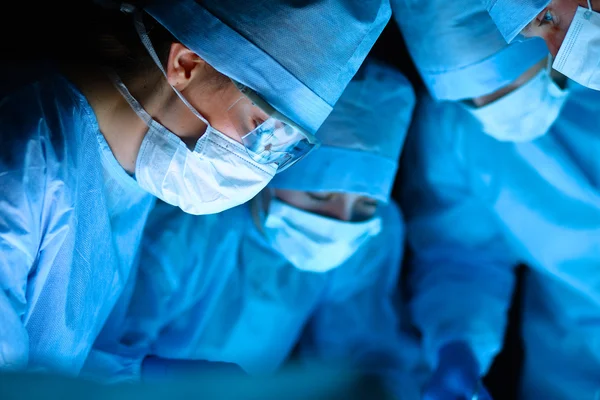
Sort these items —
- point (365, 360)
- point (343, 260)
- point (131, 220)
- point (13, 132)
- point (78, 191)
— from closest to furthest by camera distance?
point (13, 132), point (78, 191), point (131, 220), point (343, 260), point (365, 360)

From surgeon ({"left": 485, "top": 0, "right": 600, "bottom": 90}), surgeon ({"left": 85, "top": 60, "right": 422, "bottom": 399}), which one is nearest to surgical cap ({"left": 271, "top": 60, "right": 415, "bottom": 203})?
surgeon ({"left": 85, "top": 60, "right": 422, "bottom": 399})

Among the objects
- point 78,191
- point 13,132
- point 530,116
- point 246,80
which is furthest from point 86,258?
point 530,116

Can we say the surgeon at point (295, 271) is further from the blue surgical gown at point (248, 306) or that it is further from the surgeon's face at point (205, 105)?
the surgeon's face at point (205, 105)

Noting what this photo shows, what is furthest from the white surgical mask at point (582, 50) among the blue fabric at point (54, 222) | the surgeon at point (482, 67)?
the blue fabric at point (54, 222)

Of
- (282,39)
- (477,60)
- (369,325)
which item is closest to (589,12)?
(477,60)

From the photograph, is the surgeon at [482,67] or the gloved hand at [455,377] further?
the gloved hand at [455,377]

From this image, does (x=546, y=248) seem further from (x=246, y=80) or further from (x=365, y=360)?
(x=246, y=80)

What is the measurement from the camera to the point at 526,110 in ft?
4.85

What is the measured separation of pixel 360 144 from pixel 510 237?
580mm

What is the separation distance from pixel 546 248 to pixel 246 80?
1.07 metres

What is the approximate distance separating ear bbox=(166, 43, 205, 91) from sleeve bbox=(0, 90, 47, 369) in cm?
25

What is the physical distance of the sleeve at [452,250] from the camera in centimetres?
176

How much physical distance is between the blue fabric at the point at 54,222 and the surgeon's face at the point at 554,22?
0.90 meters

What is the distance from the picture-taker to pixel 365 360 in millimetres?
1822
